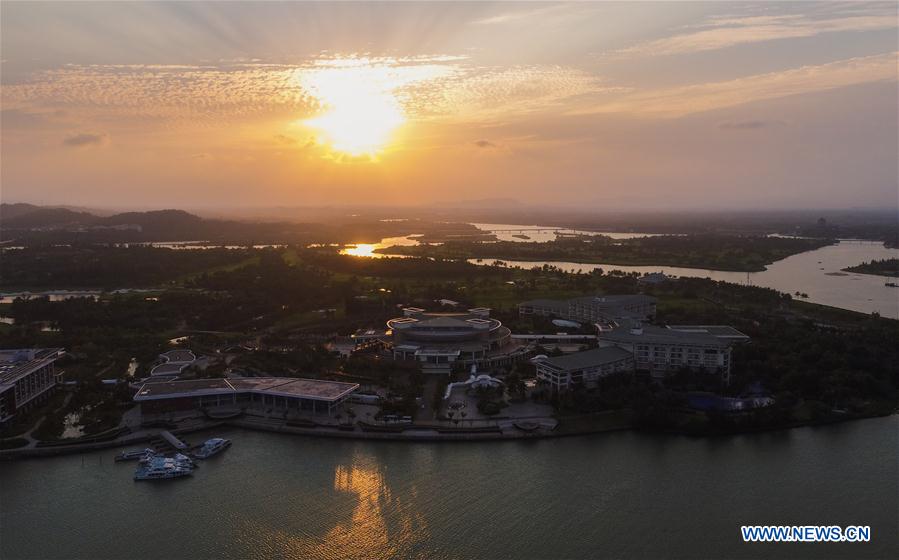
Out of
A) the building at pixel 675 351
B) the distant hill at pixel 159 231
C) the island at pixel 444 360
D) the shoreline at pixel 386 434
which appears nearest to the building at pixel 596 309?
the island at pixel 444 360

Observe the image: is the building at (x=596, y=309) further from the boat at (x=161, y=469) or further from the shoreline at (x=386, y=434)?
the boat at (x=161, y=469)

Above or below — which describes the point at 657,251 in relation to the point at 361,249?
below

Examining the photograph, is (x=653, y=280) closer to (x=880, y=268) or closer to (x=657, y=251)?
(x=880, y=268)

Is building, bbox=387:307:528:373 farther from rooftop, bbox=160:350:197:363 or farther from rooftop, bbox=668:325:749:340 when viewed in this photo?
rooftop, bbox=160:350:197:363

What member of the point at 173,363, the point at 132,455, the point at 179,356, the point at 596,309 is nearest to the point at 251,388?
the point at 132,455

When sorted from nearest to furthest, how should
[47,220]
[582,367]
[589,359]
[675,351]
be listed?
[582,367], [589,359], [675,351], [47,220]

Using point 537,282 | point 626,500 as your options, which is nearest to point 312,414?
point 626,500
